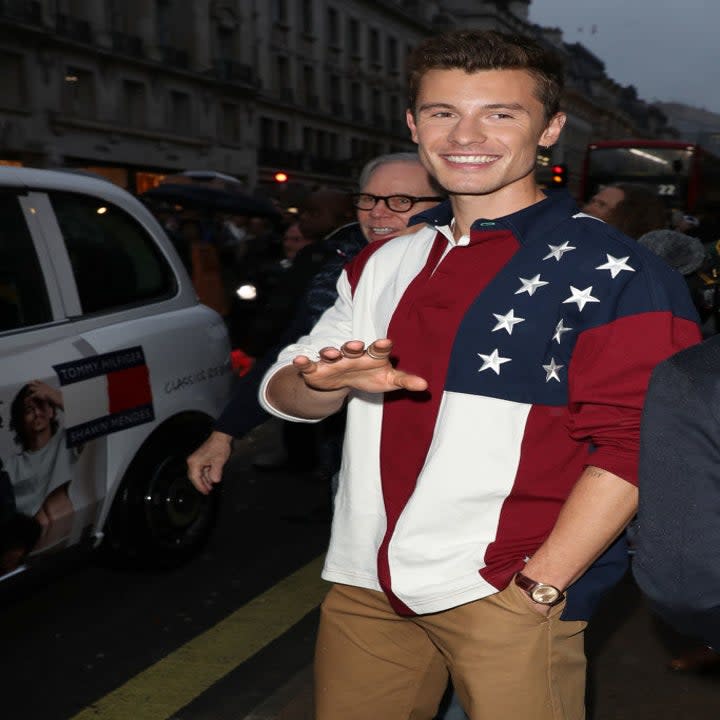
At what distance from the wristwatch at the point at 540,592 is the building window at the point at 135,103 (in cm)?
3480

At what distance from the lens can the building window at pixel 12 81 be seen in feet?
95.8

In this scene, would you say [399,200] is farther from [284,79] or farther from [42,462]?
[284,79]

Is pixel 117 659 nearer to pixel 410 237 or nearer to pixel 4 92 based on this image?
pixel 410 237

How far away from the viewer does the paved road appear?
344cm

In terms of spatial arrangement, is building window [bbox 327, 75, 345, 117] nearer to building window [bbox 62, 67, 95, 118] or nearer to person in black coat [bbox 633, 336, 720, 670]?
building window [bbox 62, 67, 95, 118]

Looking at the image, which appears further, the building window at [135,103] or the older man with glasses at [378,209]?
the building window at [135,103]

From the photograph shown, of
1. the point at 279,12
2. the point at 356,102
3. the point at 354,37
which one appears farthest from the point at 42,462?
the point at 354,37

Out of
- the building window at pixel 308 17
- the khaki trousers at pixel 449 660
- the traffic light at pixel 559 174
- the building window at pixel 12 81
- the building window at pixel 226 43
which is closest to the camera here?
the khaki trousers at pixel 449 660

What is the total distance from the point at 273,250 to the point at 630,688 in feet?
35.3

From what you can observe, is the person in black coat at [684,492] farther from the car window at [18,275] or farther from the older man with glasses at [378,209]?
the car window at [18,275]

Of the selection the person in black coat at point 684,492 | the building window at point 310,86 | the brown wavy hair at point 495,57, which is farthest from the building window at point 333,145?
the person in black coat at point 684,492

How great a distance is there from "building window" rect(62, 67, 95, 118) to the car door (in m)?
29.0

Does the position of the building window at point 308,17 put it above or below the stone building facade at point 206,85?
above

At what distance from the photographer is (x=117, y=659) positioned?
394cm
